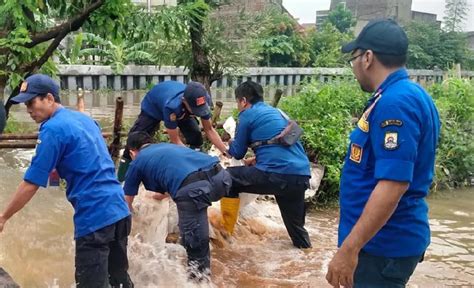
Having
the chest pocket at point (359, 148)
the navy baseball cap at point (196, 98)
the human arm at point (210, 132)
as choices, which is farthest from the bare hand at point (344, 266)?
the human arm at point (210, 132)

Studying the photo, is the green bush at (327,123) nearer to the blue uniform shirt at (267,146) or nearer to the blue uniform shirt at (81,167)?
the blue uniform shirt at (267,146)

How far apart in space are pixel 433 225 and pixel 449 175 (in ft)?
8.73

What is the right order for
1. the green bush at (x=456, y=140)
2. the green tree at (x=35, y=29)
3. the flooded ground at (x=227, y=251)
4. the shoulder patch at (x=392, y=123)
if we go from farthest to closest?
the green bush at (x=456, y=140)
the green tree at (x=35, y=29)
the flooded ground at (x=227, y=251)
the shoulder patch at (x=392, y=123)

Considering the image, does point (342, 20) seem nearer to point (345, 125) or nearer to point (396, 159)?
point (345, 125)

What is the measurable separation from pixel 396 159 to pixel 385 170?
61 mm

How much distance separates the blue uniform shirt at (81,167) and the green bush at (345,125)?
486 cm

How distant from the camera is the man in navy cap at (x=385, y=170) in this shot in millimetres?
2305

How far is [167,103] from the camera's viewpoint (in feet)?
18.6

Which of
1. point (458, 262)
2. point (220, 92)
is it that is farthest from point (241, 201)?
point (220, 92)

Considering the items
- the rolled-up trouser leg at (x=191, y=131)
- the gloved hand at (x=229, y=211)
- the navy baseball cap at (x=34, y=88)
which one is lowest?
the gloved hand at (x=229, y=211)

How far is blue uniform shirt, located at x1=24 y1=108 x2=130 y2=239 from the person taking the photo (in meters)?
3.28

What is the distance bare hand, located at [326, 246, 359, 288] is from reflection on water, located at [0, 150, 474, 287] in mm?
2471

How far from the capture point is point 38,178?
3.27 m

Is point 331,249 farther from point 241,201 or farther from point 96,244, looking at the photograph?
A: point 96,244
